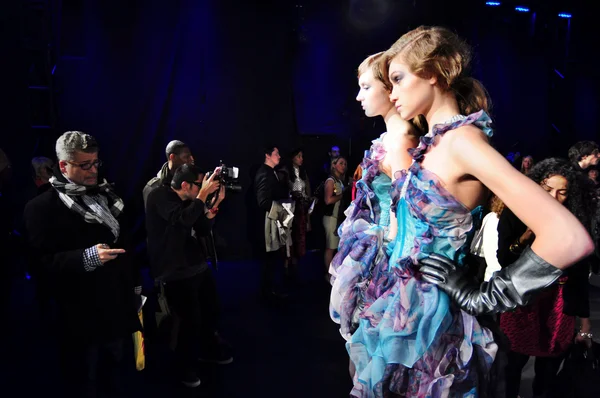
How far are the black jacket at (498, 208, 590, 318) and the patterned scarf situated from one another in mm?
2059

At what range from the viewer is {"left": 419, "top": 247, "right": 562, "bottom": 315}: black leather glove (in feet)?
4.08

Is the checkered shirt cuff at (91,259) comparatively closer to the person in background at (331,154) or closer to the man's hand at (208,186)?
the man's hand at (208,186)

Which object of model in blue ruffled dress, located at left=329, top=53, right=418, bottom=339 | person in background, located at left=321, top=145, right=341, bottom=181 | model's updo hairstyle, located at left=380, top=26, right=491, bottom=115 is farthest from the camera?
person in background, located at left=321, top=145, right=341, bottom=181

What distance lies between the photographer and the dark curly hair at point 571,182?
2.72 m

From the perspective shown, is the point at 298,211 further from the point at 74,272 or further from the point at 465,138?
the point at 465,138

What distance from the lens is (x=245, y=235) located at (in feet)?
24.1

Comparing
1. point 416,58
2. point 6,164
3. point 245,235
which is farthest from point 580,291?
point 245,235

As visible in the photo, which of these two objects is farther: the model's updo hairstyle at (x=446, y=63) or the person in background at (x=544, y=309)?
the person in background at (x=544, y=309)

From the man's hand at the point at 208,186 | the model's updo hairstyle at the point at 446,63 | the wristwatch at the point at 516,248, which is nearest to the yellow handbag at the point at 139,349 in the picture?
the man's hand at the point at 208,186

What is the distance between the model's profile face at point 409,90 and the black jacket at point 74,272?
1.77m

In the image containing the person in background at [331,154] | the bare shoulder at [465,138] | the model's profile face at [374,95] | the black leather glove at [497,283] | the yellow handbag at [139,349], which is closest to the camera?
the black leather glove at [497,283]

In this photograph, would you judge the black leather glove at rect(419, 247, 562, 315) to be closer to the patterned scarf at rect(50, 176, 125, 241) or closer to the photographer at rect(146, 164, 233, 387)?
the patterned scarf at rect(50, 176, 125, 241)

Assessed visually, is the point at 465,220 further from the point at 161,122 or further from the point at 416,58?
the point at 161,122

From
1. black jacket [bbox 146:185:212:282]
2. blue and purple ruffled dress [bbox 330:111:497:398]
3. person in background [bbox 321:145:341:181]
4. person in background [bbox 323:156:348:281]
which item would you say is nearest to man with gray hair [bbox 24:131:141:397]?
black jacket [bbox 146:185:212:282]
